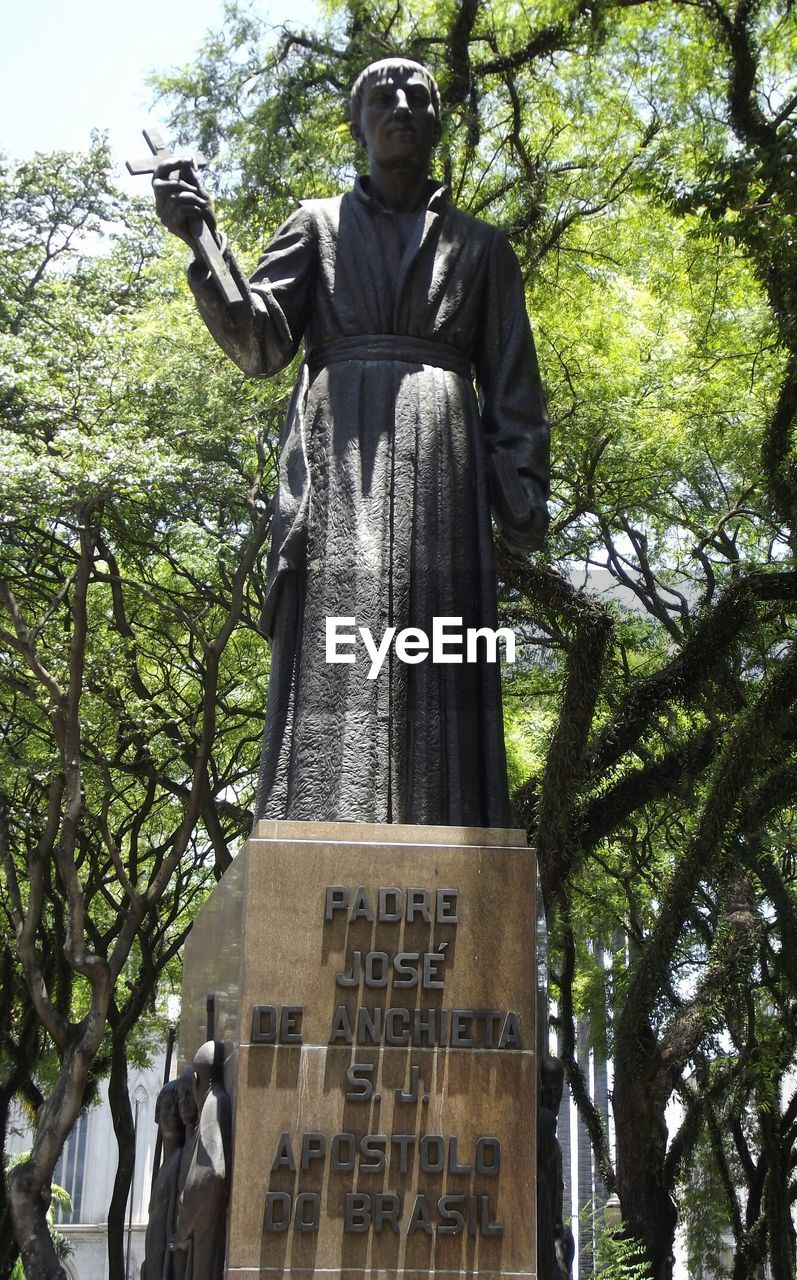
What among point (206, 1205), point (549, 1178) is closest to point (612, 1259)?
point (549, 1178)

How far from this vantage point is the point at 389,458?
6129 millimetres

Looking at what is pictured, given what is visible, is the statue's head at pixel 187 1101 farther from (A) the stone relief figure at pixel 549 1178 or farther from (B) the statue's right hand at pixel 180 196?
(B) the statue's right hand at pixel 180 196

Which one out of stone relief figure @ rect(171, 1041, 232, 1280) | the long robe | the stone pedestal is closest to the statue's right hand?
the long robe

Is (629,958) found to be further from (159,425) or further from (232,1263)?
(232,1263)

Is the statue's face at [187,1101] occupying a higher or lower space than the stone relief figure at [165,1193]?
higher

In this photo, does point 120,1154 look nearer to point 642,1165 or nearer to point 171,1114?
point 642,1165

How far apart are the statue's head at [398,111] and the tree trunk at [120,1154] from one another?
1600 centimetres

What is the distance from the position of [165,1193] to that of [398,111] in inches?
162

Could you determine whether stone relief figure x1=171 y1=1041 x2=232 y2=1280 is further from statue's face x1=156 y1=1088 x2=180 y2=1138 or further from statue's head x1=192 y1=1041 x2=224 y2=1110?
statue's face x1=156 y1=1088 x2=180 y2=1138

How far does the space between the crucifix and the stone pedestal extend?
204cm

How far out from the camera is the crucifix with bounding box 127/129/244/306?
19.1 ft

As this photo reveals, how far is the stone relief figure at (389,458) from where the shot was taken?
5754 mm

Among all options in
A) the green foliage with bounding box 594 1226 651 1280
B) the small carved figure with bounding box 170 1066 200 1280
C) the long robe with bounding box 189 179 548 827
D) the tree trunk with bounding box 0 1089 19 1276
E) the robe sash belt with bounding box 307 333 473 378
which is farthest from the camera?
the tree trunk with bounding box 0 1089 19 1276

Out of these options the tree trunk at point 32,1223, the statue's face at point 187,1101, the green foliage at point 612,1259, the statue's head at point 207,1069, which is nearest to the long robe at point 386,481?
the statue's head at point 207,1069
